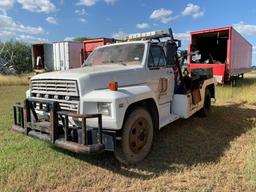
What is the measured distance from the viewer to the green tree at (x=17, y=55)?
3512 centimetres

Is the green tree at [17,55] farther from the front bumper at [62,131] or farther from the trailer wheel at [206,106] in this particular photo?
the front bumper at [62,131]

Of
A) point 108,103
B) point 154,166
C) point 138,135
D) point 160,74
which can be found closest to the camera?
point 108,103

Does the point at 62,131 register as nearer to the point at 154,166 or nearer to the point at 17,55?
the point at 154,166

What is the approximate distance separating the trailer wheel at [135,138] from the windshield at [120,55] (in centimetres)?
115

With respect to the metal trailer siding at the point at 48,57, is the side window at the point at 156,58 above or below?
below

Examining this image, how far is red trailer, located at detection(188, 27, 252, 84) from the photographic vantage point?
1378 centimetres

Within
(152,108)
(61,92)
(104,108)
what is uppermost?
(61,92)

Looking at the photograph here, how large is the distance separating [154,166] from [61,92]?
1867mm

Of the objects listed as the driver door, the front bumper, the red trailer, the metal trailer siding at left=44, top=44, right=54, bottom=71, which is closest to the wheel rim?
the front bumper

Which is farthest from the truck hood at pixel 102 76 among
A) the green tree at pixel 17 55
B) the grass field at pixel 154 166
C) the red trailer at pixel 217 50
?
the green tree at pixel 17 55

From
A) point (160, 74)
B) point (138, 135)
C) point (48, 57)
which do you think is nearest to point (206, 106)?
point (160, 74)

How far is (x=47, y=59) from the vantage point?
916 inches

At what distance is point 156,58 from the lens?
5371mm

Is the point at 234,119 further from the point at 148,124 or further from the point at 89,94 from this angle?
the point at 89,94
